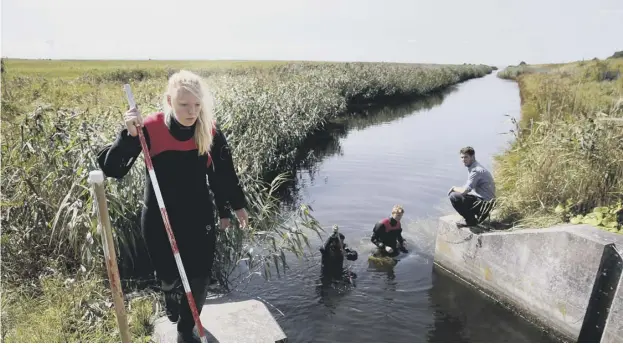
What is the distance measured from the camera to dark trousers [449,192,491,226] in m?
6.88

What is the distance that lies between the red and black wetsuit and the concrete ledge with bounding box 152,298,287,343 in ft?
14.4

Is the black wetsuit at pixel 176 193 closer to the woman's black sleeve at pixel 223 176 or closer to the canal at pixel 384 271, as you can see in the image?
the woman's black sleeve at pixel 223 176

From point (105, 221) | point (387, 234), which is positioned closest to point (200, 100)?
point (105, 221)

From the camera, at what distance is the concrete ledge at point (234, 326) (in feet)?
11.6

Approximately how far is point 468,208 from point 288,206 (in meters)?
5.24

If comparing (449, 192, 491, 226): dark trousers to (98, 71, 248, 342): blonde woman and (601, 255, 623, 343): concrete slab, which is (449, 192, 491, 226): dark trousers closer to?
(601, 255, 623, 343): concrete slab

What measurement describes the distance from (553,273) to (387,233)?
305 cm

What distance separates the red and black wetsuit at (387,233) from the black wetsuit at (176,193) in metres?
5.32

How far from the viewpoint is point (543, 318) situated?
5.88m

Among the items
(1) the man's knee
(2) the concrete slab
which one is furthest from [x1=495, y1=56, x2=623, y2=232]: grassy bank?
(2) the concrete slab

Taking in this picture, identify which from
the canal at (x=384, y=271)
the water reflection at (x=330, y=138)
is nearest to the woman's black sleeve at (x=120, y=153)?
the canal at (x=384, y=271)

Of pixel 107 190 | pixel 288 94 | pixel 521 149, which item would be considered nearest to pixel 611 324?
pixel 521 149

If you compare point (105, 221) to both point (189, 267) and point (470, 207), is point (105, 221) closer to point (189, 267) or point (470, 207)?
point (189, 267)

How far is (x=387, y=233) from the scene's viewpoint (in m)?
8.13
